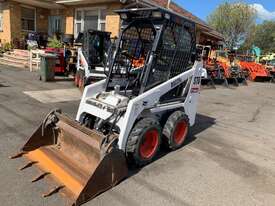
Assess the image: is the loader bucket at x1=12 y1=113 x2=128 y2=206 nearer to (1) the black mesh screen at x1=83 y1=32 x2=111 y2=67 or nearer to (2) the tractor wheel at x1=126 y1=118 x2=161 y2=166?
(2) the tractor wheel at x1=126 y1=118 x2=161 y2=166

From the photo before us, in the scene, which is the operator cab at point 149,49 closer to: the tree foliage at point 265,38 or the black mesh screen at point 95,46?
the black mesh screen at point 95,46

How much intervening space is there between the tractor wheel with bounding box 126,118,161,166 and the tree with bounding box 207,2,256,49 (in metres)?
37.5

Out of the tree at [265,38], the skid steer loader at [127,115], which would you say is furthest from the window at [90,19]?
the tree at [265,38]

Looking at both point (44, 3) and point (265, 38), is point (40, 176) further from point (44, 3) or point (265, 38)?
point (265, 38)

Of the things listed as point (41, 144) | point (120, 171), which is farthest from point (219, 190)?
point (41, 144)

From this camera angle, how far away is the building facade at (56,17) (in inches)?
576

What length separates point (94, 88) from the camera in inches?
190

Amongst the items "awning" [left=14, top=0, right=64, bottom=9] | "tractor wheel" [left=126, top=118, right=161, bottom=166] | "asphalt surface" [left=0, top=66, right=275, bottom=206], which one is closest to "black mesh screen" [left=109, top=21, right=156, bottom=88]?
"tractor wheel" [left=126, top=118, right=161, bottom=166]

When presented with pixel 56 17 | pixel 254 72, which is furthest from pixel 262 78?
pixel 56 17

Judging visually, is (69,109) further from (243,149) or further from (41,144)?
(243,149)

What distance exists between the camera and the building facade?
1462 cm

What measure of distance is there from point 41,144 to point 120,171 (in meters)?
1.46

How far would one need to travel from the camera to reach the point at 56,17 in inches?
730

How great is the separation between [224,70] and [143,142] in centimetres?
1320
